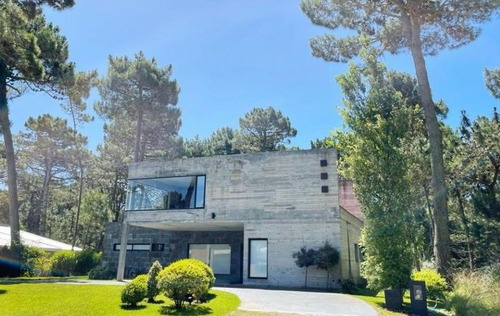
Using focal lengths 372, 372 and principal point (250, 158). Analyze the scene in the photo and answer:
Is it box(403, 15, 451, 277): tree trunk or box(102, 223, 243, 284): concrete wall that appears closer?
box(403, 15, 451, 277): tree trunk

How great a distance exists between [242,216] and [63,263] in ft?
42.2

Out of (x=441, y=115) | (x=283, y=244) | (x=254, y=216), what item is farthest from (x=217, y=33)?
(x=441, y=115)

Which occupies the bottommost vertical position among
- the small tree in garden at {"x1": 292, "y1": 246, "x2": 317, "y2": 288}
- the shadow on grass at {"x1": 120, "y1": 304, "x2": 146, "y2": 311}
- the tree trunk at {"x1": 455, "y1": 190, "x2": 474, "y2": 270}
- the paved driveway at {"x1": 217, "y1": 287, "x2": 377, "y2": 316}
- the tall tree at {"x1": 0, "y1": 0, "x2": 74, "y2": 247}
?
the shadow on grass at {"x1": 120, "y1": 304, "x2": 146, "y2": 311}

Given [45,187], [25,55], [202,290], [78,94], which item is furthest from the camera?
[45,187]

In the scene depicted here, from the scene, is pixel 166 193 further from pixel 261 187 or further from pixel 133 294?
pixel 133 294

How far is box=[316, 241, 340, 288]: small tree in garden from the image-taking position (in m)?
14.9

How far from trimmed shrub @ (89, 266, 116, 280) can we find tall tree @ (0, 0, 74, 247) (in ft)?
13.9

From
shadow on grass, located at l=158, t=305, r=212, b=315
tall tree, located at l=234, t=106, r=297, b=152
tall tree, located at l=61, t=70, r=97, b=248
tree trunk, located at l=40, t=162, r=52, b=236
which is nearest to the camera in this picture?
shadow on grass, located at l=158, t=305, r=212, b=315

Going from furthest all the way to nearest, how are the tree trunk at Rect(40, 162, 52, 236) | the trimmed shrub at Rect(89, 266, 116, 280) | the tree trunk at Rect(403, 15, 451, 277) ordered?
the tree trunk at Rect(40, 162, 52, 236) < the trimmed shrub at Rect(89, 266, 116, 280) < the tree trunk at Rect(403, 15, 451, 277)

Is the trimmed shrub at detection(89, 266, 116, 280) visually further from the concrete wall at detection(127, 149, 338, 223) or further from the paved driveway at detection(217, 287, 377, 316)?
the paved driveway at detection(217, 287, 377, 316)

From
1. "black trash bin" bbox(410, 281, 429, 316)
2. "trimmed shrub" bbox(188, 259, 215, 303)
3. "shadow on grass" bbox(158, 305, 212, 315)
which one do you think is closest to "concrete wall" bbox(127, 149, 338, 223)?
"black trash bin" bbox(410, 281, 429, 316)

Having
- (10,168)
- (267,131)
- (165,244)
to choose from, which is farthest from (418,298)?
(267,131)

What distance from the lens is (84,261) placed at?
24219 mm

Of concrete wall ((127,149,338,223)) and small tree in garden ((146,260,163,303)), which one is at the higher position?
concrete wall ((127,149,338,223))
